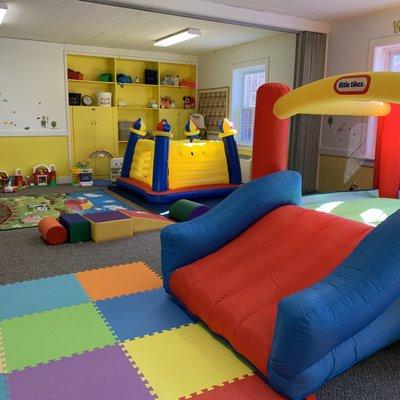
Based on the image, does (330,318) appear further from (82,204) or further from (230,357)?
(82,204)

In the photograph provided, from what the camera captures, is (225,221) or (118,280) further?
(118,280)

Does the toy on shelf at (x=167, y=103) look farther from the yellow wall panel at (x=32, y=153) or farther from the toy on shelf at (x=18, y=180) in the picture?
the toy on shelf at (x=18, y=180)

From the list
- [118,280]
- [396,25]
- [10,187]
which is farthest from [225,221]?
[10,187]

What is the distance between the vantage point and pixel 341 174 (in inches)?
246

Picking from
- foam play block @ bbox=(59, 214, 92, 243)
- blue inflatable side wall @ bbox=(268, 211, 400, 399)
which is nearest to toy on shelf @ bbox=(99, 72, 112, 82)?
foam play block @ bbox=(59, 214, 92, 243)

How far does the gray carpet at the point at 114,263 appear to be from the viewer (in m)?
2.03

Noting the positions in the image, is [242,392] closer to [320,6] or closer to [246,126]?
[320,6]

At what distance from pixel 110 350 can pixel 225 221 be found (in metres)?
1.20

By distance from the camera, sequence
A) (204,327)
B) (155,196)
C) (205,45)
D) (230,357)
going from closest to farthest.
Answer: (230,357), (204,327), (155,196), (205,45)

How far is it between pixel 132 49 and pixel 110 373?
7.54 metres

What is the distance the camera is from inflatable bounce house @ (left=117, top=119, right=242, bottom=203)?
19.6ft

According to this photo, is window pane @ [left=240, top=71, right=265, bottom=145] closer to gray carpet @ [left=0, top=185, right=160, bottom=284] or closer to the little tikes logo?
gray carpet @ [left=0, top=185, right=160, bottom=284]

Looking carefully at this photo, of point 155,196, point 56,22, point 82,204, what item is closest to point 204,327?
point 155,196

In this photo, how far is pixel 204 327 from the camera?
2574 mm
